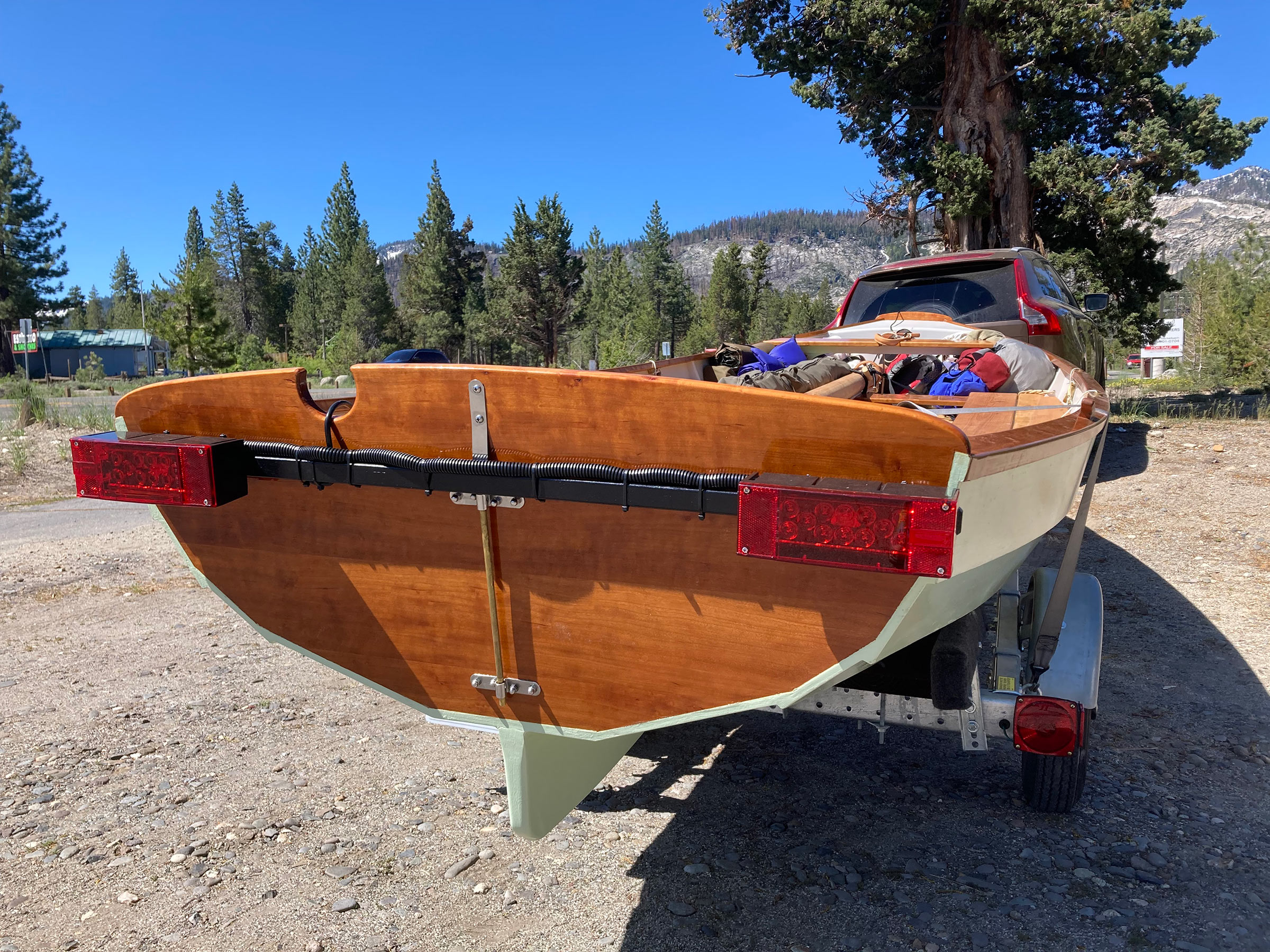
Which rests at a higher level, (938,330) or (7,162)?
(7,162)

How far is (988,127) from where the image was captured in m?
11.9

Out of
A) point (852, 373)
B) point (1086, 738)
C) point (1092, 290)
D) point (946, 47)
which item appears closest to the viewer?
point (1086, 738)

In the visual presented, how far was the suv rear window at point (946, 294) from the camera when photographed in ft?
18.6

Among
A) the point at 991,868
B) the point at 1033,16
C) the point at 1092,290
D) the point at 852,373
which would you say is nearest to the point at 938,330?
the point at 852,373

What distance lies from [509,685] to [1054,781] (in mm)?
1938

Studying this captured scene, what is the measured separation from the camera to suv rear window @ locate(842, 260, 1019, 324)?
18.6 ft

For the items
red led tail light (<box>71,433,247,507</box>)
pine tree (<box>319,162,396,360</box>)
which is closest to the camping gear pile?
red led tail light (<box>71,433,247,507</box>)

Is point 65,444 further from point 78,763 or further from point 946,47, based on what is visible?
point 946,47

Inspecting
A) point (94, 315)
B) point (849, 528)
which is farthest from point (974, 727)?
point (94, 315)

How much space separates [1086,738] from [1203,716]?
165 centimetres

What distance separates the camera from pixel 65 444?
12.7 meters

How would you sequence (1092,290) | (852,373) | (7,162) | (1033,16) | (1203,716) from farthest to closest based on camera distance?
(7,162), (1092,290), (1033,16), (1203,716), (852,373)

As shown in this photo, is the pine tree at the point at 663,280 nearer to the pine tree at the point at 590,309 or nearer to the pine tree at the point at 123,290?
the pine tree at the point at 590,309

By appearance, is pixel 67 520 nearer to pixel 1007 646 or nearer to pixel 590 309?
pixel 1007 646
